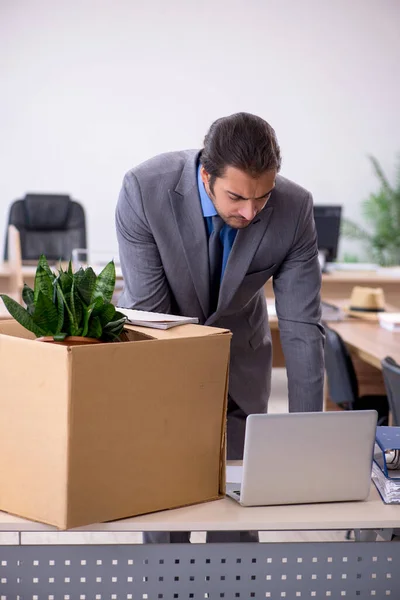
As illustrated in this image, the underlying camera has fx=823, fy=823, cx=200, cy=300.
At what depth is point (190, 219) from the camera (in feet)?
6.47

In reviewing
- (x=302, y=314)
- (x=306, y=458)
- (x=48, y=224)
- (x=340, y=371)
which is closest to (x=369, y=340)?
(x=340, y=371)

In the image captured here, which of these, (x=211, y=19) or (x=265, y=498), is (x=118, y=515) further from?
(x=211, y=19)

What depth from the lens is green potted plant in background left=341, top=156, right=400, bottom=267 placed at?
296 inches

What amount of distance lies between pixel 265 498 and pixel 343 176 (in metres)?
6.56

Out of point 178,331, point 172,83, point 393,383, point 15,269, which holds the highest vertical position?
point 172,83

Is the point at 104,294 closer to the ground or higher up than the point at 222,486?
higher up

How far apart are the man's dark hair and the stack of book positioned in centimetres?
59

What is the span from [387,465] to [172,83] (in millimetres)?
6201

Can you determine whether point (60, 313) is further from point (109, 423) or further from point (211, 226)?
point (211, 226)

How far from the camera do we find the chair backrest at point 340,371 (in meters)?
3.36

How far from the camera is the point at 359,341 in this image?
3533mm

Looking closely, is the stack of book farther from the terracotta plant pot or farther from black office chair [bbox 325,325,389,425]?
black office chair [bbox 325,325,389,425]

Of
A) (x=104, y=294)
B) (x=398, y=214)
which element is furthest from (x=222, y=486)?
(x=398, y=214)

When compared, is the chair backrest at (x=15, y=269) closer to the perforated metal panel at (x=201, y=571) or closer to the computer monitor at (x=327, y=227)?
the computer monitor at (x=327, y=227)
